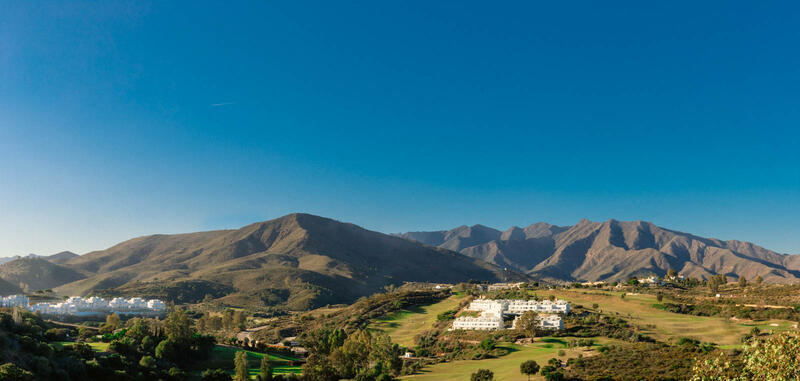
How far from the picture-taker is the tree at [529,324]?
8026cm

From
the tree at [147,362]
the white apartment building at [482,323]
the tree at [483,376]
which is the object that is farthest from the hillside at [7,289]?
the tree at [483,376]

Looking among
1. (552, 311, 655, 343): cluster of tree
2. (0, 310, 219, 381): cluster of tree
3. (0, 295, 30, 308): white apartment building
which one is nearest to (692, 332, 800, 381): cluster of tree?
(0, 310, 219, 381): cluster of tree

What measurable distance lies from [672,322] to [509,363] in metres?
45.0

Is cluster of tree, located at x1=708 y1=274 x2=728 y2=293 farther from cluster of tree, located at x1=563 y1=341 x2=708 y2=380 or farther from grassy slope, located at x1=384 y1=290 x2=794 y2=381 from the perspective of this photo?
cluster of tree, located at x1=563 y1=341 x2=708 y2=380

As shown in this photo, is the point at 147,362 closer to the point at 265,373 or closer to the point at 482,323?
the point at 265,373

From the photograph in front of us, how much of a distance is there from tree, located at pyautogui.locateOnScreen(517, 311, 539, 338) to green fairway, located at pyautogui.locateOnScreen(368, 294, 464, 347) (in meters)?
23.2

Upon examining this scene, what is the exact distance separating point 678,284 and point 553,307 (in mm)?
68903

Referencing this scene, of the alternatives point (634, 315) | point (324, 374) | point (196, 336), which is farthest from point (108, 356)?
point (634, 315)

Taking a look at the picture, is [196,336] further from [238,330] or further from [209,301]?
[209,301]

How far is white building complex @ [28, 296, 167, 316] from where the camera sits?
11575 centimetres

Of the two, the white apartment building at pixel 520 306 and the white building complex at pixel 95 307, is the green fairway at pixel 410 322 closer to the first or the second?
the white apartment building at pixel 520 306

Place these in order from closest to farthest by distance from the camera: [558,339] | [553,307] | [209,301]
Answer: [558,339], [553,307], [209,301]

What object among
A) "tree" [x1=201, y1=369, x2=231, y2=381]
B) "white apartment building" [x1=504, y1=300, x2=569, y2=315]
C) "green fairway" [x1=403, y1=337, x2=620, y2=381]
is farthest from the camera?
"white apartment building" [x1=504, y1=300, x2=569, y2=315]

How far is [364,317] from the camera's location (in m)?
120
